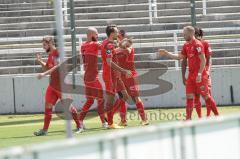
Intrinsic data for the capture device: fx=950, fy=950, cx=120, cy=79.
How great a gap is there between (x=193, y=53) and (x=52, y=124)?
4381 millimetres

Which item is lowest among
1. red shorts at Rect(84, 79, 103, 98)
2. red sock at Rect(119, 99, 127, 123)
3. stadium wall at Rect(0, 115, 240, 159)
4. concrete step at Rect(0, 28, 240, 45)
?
red sock at Rect(119, 99, 127, 123)

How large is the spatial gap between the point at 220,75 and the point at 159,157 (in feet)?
50.5

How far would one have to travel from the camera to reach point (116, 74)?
19.1 meters

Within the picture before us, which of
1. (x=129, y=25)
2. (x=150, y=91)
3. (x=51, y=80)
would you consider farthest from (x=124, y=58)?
(x=129, y=25)

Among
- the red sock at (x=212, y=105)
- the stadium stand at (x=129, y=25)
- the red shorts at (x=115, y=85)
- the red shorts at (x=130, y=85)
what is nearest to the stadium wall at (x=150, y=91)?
the stadium stand at (x=129, y=25)

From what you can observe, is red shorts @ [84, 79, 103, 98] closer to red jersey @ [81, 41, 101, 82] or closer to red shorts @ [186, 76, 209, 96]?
red jersey @ [81, 41, 101, 82]

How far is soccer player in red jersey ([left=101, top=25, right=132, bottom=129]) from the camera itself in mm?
18438

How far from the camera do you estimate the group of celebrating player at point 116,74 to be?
17.6 m

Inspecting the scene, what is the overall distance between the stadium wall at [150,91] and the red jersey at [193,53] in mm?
5630

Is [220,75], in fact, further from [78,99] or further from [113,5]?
[113,5]

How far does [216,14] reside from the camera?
27844mm

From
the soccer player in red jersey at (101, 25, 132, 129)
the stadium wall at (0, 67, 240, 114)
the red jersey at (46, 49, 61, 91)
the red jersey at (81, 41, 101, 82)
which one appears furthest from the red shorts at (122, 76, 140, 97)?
the stadium wall at (0, 67, 240, 114)

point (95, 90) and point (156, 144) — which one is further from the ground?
point (156, 144)

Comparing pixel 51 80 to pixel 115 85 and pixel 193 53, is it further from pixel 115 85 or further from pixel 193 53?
pixel 193 53
